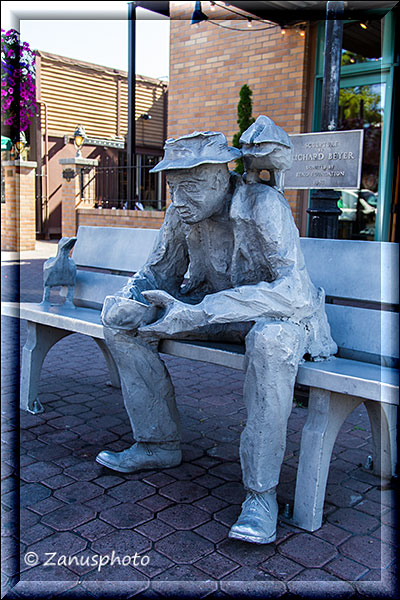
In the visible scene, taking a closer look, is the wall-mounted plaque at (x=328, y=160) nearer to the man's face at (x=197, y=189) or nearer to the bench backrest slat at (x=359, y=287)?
the bench backrest slat at (x=359, y=287)

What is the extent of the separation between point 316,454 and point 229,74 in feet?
27.3

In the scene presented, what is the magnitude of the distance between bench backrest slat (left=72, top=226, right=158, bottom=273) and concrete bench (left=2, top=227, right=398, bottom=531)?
1 centimetres

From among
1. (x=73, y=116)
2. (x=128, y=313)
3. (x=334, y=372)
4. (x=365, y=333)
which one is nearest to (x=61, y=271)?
(x=128, y=313)

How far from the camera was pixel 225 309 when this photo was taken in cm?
258

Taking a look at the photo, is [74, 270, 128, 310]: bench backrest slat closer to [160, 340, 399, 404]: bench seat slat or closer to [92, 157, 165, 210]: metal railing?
[160, 340, 399, 404]: bench seat slat

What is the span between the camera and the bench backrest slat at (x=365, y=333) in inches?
114

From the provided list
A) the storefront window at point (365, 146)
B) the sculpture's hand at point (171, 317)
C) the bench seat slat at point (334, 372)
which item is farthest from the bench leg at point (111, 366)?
the storefront window at point (365, 146)

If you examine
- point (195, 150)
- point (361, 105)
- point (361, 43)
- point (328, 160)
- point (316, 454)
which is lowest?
point (316, 454)

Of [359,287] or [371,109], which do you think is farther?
[371,109]

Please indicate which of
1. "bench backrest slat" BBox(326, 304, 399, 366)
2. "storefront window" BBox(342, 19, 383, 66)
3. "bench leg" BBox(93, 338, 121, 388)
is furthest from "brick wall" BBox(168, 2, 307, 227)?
"bench backrest slat" BBox(326, 304, 399, 366)

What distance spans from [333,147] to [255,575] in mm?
3756

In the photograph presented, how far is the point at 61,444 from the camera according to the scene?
3.51 metres

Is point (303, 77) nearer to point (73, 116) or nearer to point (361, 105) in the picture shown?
point (361, 105)

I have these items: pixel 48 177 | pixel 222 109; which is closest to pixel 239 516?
pixel 222 109
